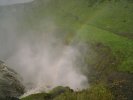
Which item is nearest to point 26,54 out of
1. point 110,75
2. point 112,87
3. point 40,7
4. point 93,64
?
point 93,64

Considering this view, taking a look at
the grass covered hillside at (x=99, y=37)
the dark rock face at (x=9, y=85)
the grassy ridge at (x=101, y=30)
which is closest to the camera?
the grassy ridge at (x=101, y=30)

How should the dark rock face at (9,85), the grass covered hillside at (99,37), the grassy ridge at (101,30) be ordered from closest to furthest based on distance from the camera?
1. the grassy ridge at (101,30)
2. the grass covered hillside at (99,37)
3. the dark rock face at (9,85)

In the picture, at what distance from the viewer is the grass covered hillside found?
121ft

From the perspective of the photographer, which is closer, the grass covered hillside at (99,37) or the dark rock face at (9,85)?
the grass covered hillside at (99,37)

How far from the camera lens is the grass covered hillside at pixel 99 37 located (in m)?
36.9

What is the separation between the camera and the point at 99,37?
6862 centimetres

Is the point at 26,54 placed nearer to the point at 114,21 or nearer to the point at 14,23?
the point at 114,21

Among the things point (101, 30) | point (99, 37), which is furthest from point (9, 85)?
point (101, 30)

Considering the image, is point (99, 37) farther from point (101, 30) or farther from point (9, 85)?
point (9, 85)

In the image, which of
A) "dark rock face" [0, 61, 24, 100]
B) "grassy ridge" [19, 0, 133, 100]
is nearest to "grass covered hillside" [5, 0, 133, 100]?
"grassy ridge" [19, 0, 133, 100]

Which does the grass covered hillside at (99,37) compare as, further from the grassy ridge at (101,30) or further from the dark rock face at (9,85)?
the dark rock face at (9,85)

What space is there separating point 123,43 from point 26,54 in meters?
32.4

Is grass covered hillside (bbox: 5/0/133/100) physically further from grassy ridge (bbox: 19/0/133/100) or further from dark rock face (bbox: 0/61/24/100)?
dark rock face (bbox: 0/61/24/100)

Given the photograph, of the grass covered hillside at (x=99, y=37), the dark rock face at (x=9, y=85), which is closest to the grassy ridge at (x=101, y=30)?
the grass covered hillside at (x=99, y=37)
